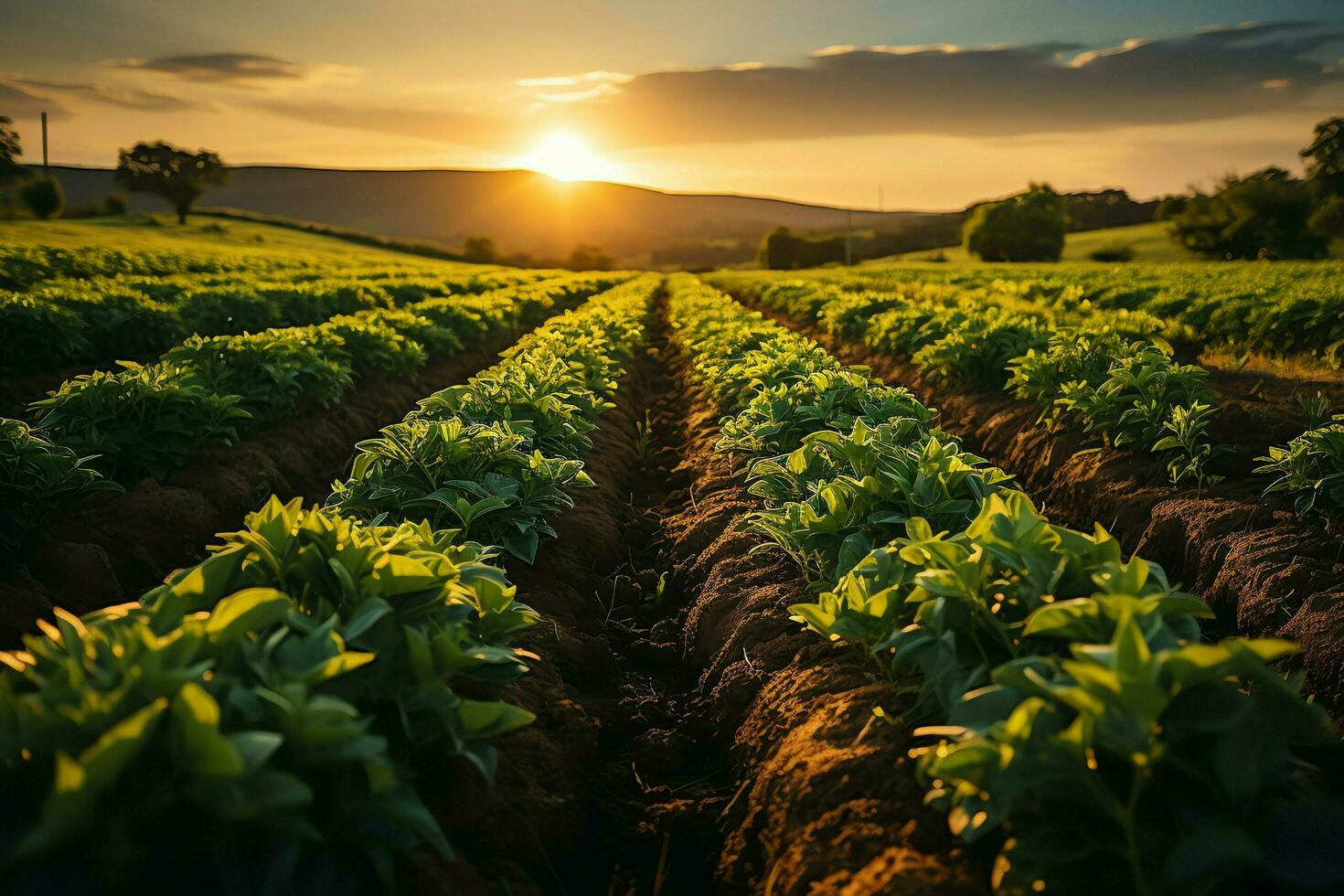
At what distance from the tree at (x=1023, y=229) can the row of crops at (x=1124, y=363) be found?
183 feet

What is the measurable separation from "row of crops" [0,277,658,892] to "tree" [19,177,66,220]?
236ft

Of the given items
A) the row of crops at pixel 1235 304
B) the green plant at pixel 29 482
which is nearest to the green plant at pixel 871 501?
the green plant at pixel 29 482

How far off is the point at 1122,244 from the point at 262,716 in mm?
77009

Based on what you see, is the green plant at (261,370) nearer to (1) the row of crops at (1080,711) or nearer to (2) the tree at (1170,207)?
(1) the row of crops at (1080,711)

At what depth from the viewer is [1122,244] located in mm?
67500

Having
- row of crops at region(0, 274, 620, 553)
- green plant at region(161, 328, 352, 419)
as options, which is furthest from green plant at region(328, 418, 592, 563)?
green plant at region(161, 328, 352, 419)

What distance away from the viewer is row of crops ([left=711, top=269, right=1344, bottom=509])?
5.36 meters

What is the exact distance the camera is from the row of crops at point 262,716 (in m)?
1.75

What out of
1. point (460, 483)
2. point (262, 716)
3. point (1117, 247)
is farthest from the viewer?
point (1117, 247)

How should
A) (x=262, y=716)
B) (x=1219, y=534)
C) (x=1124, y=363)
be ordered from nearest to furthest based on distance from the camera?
(x=262, y=716) < (x=1219, y=534) < (x=1124, y=363)

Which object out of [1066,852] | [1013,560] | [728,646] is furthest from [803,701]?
[1066,852]

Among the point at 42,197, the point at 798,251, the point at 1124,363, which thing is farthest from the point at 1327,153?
the point at 42,197

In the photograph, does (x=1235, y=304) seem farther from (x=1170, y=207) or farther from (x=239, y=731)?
(x=1170, y=207)

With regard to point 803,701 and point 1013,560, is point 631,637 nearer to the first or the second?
point 803,701
